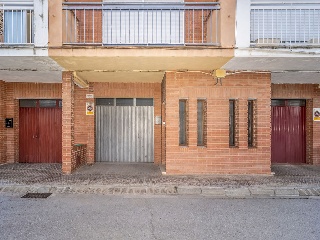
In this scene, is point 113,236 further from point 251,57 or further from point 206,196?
point 251,57

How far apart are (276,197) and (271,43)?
4.10 meters

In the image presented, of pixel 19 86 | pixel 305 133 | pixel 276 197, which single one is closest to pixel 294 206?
pixel 276 197

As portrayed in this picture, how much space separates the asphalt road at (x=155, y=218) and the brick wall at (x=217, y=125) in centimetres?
254

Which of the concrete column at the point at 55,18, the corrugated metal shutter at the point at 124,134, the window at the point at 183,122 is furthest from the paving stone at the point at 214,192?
the concrete column at the point at 55,18

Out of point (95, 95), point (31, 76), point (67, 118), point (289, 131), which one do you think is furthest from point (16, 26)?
point (289, 131)

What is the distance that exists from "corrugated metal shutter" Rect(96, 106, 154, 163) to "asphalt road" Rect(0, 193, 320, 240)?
4.94 m

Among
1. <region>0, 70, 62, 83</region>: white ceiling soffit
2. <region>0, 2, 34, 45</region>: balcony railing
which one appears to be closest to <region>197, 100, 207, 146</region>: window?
<region>0, 70, 62, 83</region>: white ceiling soffit

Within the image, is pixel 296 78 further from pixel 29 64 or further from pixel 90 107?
pixel 29 64

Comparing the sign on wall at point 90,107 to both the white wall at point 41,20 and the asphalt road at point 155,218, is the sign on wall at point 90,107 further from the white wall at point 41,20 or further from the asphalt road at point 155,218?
the asphalt road at point 155,218

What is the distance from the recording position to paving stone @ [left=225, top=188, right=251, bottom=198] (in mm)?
7428

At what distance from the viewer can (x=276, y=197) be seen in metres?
7.31

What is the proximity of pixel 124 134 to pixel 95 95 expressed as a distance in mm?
2032

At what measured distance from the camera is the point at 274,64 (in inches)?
341

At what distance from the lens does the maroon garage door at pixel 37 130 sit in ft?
40.5
